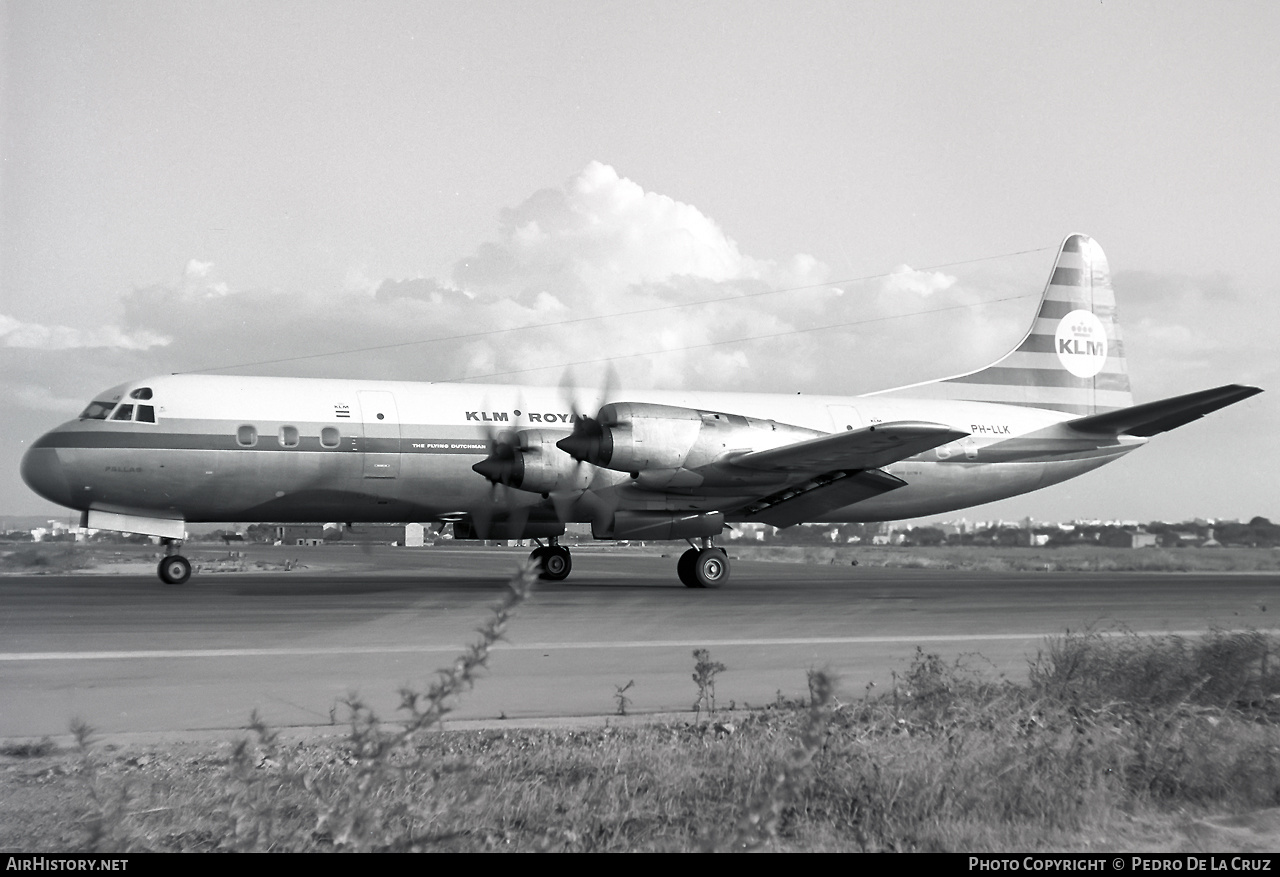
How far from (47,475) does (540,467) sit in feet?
28.5

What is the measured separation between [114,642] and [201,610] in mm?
3354

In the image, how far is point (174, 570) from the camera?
18.9 m

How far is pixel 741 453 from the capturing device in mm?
19703

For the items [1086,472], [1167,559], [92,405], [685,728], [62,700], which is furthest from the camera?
[1167,559]

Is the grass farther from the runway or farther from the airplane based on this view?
the airplane

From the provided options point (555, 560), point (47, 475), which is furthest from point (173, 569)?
point (555, 560)

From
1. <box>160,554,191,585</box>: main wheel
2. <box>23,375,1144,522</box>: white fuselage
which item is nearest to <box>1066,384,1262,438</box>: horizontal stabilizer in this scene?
<box>23,375,1144,522</box>: white fuselage

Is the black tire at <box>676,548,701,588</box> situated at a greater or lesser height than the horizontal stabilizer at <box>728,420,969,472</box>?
lesser

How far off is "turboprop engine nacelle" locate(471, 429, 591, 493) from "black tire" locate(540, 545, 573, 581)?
3.10m

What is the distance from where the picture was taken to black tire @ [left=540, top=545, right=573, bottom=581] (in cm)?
2238

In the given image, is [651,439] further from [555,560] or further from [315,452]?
[315,452]

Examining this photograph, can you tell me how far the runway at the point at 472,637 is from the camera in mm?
7480
